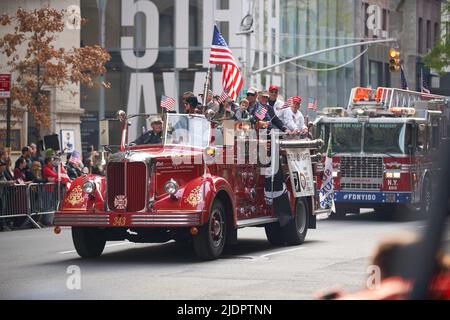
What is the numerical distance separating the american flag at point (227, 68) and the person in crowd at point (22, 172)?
5.25 m

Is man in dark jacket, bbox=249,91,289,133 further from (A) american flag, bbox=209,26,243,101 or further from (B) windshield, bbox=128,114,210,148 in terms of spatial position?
(A) american flag, bbox=209,26,243,101

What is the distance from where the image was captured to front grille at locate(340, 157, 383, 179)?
25.8 meters

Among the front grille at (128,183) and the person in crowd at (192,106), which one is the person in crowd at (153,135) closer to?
the person in crowd at (192,106)

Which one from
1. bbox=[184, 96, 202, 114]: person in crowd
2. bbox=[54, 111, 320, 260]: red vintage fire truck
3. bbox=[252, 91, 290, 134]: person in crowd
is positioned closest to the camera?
bbox=[54, 111, 320, 260]: red vintage fire truck

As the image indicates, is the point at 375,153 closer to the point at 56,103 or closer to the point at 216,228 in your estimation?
the point at 216,228

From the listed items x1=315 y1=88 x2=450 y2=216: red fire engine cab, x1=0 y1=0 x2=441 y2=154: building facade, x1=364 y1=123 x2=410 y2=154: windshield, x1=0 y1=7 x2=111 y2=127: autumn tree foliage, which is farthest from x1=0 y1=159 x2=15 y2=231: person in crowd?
x1=0 y1=0 x2=441 y2=154: building facade

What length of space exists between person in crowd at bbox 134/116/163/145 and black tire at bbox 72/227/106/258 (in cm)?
143

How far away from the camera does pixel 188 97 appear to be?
54.6ft

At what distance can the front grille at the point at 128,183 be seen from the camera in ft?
48.6

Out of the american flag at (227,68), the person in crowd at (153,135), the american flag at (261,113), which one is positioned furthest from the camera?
the american flag at (227,68)

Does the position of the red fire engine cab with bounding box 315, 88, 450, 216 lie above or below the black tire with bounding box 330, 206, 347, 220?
above

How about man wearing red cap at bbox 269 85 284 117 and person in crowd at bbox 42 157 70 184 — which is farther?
person in crowd at bbox 42 157 70 184

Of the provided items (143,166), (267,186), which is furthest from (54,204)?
(143,166)

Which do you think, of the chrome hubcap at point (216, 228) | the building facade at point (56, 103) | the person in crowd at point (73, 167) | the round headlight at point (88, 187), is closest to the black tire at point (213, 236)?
the chrome hubcap at point (216, 228)
